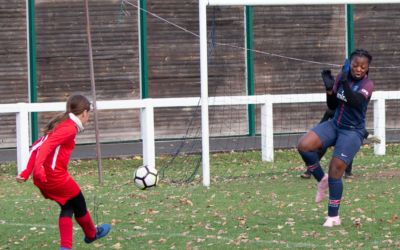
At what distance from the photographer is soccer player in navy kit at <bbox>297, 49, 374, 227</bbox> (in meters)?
11.1

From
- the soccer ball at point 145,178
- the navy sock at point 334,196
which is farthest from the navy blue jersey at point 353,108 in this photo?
the soccer ball at point 145,178

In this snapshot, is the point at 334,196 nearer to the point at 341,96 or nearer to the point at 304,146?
the point at 304,146

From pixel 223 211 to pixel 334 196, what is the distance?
1.77 m

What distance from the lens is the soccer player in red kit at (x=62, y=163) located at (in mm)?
9562

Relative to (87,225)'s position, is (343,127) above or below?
above

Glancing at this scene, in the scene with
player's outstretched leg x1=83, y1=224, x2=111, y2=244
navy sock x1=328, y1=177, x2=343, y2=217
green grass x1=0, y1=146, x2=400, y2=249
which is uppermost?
navy sock x1=328, y1=177, x2=343, y2=217

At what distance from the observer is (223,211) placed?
1241cm

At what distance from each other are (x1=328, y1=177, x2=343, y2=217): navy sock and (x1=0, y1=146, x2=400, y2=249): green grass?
0.64ft

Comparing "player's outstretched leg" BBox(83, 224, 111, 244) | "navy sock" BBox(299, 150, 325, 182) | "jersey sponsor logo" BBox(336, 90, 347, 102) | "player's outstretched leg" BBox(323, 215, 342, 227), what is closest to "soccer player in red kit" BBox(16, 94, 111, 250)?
"player's outstretched leg" BBox(83, 224, 111, 244)

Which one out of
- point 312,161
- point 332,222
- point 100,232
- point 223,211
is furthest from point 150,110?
point 100,232

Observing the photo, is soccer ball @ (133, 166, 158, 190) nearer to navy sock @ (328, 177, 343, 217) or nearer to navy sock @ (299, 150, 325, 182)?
navy sock @ (299, 150, 325, 182)

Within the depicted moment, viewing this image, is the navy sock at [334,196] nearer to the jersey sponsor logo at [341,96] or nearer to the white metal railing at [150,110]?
the jersey sponsor logo at [341,96]

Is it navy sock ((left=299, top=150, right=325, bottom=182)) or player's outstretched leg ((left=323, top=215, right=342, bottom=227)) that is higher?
navy sock ((left=299, top=150, right=325, bottom=182))

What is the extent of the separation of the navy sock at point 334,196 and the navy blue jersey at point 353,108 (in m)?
0.61
